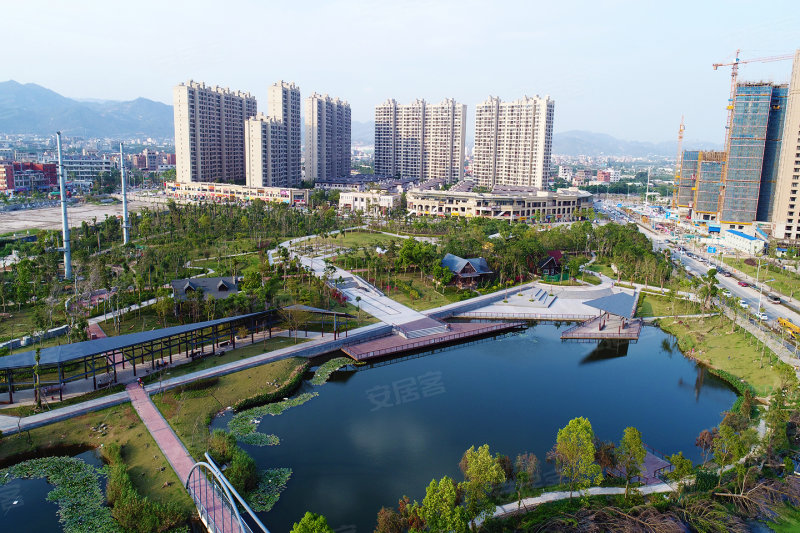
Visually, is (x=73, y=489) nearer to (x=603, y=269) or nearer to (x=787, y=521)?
(x=787, y=521)

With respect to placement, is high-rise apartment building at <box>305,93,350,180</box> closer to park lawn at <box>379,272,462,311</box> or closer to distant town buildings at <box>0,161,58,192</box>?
distant town buildings at <box>0,161,58,192</box>

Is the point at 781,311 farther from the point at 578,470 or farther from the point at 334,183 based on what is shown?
the point at 334,183

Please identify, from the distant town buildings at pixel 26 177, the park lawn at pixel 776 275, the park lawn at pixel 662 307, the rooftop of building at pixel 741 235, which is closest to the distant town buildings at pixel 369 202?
the rooftop of building at pixel 741 235

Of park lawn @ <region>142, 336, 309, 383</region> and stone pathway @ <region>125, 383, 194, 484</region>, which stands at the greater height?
park lawn @ <region>142, 336, 309, 383</region>

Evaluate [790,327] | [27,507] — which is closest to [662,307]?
[790,327]

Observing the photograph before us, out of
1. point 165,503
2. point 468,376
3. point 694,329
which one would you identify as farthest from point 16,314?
point 694,329

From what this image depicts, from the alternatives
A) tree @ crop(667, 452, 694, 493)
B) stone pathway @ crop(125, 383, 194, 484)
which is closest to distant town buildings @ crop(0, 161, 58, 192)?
stone pathway @ crop(125, 383, 194, 484)
